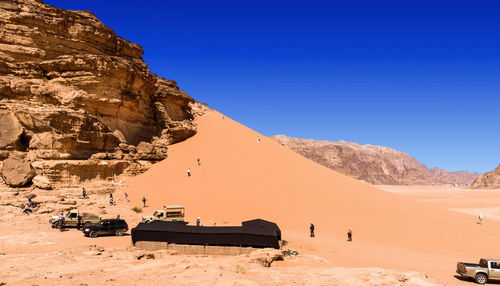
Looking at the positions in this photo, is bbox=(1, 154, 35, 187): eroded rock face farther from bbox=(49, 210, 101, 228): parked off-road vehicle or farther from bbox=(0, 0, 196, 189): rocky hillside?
bbox=(49, 210, 101, 228): parked off-road vehicle

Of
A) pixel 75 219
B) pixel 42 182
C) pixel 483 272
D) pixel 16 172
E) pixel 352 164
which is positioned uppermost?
pixel 352 164

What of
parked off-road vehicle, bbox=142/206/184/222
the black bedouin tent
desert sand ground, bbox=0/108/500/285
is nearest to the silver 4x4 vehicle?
desert sand ground, bbox=0/108/500/285

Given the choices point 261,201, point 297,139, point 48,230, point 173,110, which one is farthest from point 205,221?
point 297,139

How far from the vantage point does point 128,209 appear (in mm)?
24812

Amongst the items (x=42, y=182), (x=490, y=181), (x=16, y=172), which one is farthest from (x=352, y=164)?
(x=16, y=172)

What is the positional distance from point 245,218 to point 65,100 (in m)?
18.3

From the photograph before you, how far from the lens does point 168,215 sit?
22.1m

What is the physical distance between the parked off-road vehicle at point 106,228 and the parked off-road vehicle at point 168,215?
221 centimetres

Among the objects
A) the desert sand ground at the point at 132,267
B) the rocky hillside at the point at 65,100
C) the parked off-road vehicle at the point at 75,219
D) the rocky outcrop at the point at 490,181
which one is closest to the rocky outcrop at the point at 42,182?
the rocky hillside at the point at 65,100

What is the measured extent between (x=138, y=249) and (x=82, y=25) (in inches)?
973

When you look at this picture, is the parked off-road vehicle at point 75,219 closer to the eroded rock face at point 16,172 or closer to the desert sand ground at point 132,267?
the desert sand ground at point 132,267

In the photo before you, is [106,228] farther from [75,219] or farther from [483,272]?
[483,272]

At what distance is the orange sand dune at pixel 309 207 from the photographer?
18859 millimetres

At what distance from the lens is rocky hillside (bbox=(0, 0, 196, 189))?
25938 millimetres
